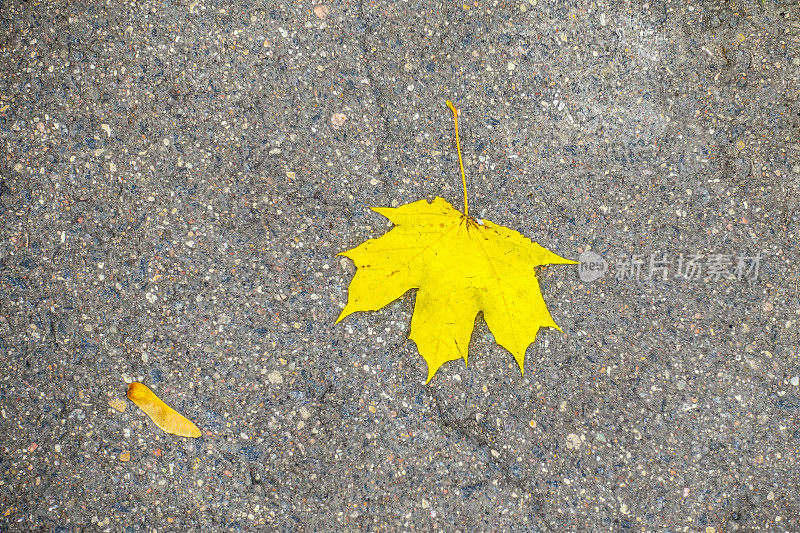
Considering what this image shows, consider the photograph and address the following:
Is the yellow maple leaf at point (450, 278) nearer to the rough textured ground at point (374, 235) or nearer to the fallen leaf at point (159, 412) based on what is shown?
the rough textured ground at point (374, 235)

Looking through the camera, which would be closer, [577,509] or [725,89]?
[577,509]

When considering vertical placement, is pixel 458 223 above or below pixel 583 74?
below

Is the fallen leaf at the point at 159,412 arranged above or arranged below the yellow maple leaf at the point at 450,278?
below

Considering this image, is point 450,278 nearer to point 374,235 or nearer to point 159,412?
point 374,235

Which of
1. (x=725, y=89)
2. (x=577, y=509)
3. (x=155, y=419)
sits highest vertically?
(x=725, y=89)

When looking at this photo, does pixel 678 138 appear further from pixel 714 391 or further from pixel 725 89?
pixel 714 391

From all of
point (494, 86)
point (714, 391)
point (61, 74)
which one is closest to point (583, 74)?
point (494, 86)

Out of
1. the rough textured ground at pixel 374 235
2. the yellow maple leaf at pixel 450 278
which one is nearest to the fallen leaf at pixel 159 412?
the rough textured ground at pixel 374 235
